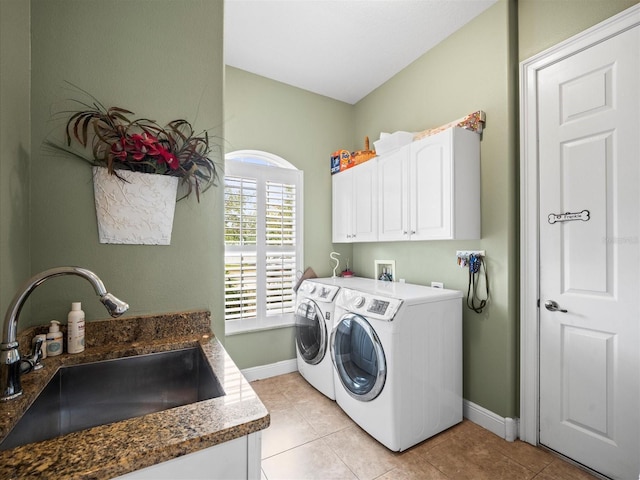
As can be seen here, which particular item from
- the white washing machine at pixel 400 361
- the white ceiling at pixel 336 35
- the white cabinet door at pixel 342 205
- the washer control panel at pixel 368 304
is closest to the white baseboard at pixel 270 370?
the white washing machine at pixel 400 361

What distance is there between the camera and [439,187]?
6.69 ft

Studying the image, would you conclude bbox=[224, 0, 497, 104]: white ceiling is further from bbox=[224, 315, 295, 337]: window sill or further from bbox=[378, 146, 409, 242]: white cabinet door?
bbox=[224, 315, 295, 337]: window sill

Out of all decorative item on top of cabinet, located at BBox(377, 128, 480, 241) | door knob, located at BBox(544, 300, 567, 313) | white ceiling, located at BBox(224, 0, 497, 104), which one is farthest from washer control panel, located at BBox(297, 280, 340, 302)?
white ceiling, located at BBox(224, 0, 497, 104)

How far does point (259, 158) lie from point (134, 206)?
1.77 meters

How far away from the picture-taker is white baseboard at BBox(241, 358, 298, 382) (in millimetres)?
2744

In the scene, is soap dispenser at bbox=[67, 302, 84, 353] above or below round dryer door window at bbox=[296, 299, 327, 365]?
above

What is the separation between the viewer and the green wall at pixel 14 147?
0.94 m

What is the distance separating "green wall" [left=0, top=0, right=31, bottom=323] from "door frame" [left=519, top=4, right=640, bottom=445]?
2.48m

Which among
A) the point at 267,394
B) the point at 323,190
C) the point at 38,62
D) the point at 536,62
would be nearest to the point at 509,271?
the point at 536,62

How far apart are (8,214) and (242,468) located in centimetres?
106

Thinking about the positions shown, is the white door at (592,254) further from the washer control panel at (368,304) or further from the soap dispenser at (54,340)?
the soap dispenser at (54,340)

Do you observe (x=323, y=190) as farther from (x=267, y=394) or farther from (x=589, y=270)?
(x=589, y=270)

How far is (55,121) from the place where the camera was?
3.85ft

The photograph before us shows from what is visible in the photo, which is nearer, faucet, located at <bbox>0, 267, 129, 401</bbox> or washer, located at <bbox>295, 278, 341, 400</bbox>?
faucet, located at <bbox>0, 267, 129, 401</bbox>
